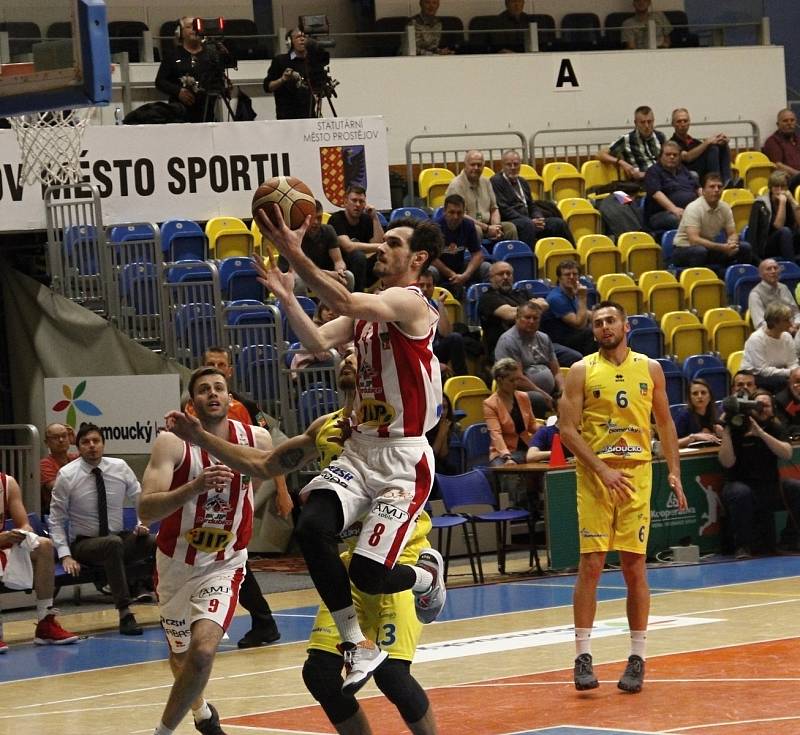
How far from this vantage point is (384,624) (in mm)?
6812

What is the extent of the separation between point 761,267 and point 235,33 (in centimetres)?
822

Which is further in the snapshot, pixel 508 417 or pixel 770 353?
pixel 770 353

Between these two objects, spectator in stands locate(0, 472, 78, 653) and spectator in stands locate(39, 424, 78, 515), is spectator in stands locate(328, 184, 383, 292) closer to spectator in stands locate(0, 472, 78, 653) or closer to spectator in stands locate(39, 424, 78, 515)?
spectator in stands locate(39, 424, 78, 515)

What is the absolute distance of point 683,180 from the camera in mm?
20281

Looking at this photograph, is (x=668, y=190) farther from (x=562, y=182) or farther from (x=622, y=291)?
(x=622, y=291)

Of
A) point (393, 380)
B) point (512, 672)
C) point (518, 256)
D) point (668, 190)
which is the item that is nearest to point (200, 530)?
point (393, 380)

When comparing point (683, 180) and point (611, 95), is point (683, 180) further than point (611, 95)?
No

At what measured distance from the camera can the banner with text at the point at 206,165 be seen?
670 inches

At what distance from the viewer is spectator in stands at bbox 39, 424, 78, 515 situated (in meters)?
14.4

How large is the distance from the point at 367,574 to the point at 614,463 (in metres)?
2.90

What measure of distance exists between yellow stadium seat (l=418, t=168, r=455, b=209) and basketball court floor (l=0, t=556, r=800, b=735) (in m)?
7.07

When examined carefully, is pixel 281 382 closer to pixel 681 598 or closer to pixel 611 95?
pixel 681 598

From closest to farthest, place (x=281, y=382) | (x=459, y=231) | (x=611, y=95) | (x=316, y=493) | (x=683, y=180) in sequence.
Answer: (x=316, y=493)
(x=281, y=382)
(x=459, y=231)
(x=683, y=180)
(x=611, y=95)

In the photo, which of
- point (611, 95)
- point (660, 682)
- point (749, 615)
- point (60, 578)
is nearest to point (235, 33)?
point (611, 95)
